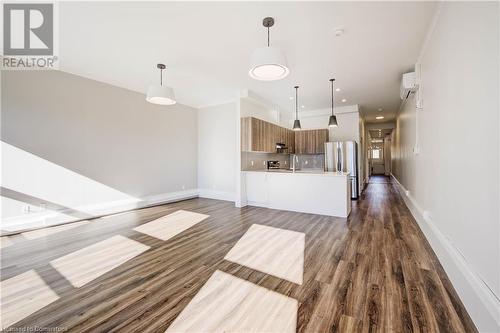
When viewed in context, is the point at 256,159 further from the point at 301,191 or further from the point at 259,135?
the point at 301,191

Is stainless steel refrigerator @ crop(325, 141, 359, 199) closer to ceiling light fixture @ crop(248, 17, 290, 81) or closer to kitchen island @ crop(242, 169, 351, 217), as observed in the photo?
kitchen island @ crop(242, 169, 351, 217)

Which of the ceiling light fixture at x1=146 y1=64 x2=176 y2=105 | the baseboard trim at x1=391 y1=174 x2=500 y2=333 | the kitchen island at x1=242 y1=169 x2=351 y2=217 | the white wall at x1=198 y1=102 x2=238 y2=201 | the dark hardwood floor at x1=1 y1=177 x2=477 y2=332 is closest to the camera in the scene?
the baseboard trim at x1=391 y1=174 x2=500 y2=333

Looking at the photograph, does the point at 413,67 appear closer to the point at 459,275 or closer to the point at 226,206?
the point at 459,275

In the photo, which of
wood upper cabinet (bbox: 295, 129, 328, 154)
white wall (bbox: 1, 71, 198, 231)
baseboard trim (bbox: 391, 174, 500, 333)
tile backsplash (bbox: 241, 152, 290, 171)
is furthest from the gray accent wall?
baseboard trim (bbox: 391, 174, 500, 333)

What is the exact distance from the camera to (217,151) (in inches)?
263

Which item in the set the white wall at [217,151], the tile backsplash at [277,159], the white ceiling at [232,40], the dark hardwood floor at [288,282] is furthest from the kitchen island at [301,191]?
the white ceiling at [232,40]

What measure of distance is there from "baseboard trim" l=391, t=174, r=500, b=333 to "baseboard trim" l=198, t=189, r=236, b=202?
15.9 ft

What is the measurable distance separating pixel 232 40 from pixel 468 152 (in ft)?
10.4

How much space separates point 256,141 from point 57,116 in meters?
4.35

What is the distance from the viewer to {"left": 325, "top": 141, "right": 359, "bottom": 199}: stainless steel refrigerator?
6.48 metres

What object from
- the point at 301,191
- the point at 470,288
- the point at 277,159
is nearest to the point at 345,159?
the point at 277,159

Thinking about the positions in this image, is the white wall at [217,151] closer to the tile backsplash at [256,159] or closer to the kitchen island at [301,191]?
the tile backsplash at [256,159]

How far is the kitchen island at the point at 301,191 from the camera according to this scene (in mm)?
4426

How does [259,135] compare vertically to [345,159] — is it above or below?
above
